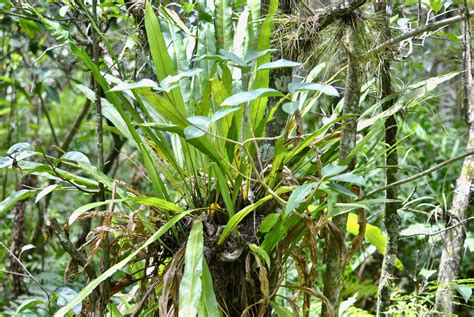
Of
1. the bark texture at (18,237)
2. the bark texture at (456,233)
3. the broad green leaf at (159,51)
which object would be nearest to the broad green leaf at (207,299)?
the broad green leaf at (159,51)

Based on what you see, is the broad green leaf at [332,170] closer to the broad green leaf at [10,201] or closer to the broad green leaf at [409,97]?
the broad green leaf at [409,97]

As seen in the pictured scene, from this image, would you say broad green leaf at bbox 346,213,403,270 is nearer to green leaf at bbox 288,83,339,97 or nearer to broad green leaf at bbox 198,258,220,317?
broad green leaf at bbox 198,258,220,317

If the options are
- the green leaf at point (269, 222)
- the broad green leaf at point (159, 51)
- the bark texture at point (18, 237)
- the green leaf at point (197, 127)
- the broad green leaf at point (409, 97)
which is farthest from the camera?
the bark texture at point (18, 237)

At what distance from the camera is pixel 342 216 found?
1.37 m

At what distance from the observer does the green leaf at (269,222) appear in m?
1.19

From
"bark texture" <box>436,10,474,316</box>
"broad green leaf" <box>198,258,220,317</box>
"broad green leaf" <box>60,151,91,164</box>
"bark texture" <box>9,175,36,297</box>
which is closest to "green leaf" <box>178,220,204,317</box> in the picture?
"broad green leaf" <box>198,258,220,317</box>

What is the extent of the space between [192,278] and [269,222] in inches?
7.8

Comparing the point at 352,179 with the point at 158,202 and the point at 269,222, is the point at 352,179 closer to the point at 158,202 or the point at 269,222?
the point at 269,222

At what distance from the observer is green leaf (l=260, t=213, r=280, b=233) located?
1192mm

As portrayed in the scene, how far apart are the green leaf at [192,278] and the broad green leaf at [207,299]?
0.13ft

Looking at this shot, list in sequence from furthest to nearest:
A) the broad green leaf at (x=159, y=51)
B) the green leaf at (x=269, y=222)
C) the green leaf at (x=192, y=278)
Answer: the broad green leaf at (x=159, y=51), the green leaf at (x=269, y=222), the green leaf at (x=192, y=278)

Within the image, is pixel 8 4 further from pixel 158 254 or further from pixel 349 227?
pixel 349 227

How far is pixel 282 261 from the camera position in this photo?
4.39 feet

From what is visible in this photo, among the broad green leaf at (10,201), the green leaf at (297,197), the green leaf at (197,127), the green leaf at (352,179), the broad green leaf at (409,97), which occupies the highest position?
the green leaf at (197,127)
